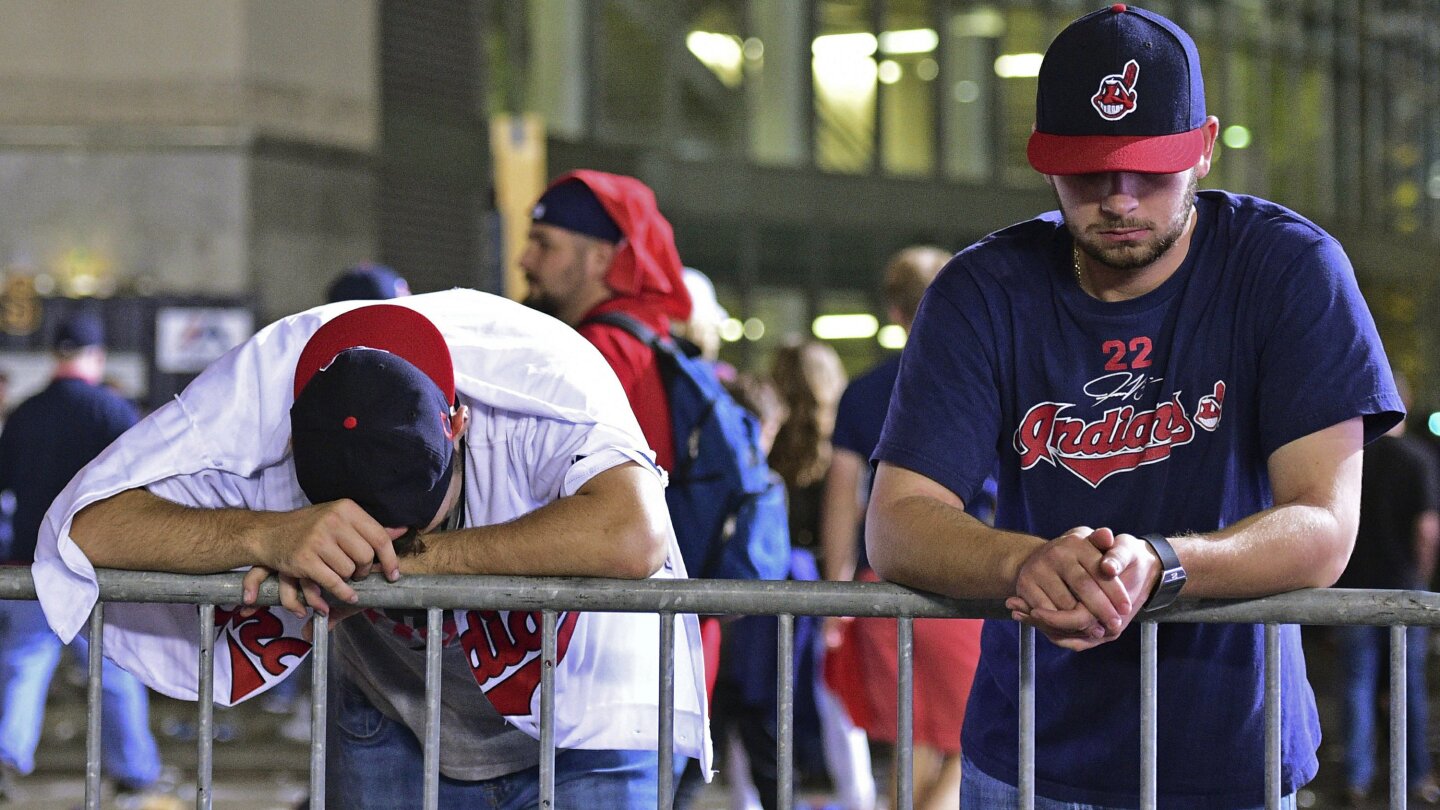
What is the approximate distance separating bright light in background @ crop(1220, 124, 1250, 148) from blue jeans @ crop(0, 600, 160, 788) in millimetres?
24419

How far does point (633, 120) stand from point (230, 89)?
Result: 260 inches

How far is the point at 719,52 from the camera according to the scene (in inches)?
916

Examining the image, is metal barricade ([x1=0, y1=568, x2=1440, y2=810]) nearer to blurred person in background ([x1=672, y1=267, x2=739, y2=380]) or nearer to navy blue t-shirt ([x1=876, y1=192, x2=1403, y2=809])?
navy blue t-shirt ([x1=876, y1=192, x2=1403, y2=809])

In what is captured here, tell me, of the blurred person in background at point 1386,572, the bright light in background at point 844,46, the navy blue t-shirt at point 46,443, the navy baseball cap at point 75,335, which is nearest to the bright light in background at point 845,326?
the bright light in background at point 844,46

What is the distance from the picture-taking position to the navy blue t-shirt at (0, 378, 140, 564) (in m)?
8.25

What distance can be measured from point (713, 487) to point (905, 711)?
6.03 feet

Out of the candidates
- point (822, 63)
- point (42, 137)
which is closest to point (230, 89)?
point (42, 137)

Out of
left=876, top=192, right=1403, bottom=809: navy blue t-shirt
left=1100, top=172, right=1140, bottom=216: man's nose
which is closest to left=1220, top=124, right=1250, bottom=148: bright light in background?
left=876, top=192, right=1403, bottom=809: navy blue t-shirt

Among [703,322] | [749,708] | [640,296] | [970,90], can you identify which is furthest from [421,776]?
[970,90]

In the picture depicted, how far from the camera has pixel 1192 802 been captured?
2830mm

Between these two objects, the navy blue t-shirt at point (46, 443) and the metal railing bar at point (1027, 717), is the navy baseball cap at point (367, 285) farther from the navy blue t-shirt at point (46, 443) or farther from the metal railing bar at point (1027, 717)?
the metal railing bar at point (1027, 717)

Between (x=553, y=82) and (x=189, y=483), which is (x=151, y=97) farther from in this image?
(x=189, y=483)

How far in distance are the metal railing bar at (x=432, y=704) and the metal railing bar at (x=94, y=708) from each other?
1.79 feet

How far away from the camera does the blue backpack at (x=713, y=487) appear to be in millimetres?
4562
